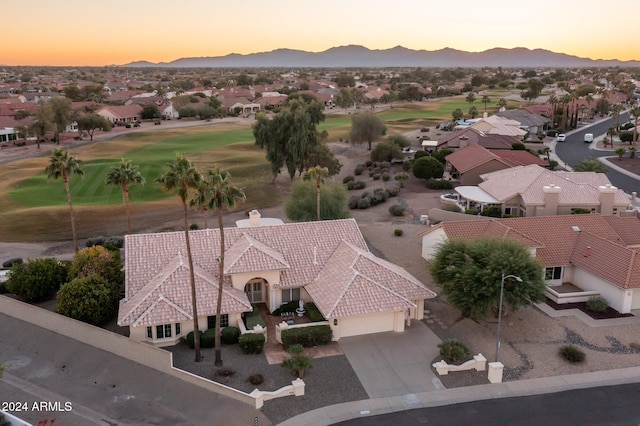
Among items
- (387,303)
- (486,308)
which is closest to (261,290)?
(387,303)

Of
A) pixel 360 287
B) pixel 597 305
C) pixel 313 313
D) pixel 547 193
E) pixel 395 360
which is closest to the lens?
pixel 395 360

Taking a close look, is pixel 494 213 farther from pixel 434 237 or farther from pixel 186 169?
pixel 186 169

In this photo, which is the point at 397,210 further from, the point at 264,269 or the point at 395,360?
the point at 395,360

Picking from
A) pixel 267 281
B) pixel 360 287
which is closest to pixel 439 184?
pixel 360 287

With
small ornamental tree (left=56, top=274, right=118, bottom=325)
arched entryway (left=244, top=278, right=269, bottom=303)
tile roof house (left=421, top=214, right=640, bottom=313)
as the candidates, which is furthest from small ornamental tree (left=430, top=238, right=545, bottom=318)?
small ornamental tree (left=56, top=274, right=118, bottom=325)

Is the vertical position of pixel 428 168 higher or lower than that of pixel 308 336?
higher

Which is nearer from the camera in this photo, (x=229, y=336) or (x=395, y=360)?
(x=395, y=360)

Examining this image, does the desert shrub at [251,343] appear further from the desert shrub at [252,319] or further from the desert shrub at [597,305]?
the desert shrub at [597,305]
